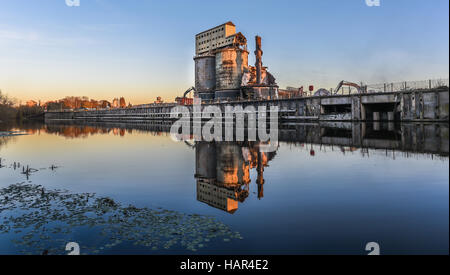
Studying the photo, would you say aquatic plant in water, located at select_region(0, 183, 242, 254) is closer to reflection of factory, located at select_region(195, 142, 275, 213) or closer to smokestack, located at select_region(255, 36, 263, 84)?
reflection of factory, located at select_region(195, 142, 275, 213)

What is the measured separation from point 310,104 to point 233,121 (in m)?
17.2

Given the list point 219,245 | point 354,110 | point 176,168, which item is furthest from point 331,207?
point 354,110

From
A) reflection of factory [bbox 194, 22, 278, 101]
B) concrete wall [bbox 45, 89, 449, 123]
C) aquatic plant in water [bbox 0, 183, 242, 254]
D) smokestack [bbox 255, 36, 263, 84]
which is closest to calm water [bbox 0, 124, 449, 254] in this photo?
aquatic plant in water [bbox 0, 183, 242, 254]

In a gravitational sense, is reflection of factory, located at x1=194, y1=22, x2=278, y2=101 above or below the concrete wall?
above

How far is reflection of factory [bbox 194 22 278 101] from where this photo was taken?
6581 cm

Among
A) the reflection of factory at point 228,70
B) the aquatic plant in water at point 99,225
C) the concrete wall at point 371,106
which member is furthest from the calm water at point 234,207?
the reflection of factory at point 228,70

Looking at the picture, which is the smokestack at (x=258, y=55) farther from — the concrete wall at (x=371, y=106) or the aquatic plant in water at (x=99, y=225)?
the aquatic plant in water at (x=99, y=225)

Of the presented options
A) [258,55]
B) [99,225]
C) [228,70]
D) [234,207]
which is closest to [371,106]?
[258,55]

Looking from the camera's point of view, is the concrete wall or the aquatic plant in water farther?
the concrete wall

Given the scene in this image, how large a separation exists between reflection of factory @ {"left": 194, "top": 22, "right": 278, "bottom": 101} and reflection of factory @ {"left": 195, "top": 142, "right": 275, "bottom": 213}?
4546 centimetres

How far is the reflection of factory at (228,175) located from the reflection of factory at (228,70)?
45464 mm

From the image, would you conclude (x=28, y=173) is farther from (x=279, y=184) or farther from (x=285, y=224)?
(x=285, y=224)

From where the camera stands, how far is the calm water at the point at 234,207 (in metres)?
6.34

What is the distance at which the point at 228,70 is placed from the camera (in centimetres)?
7050
